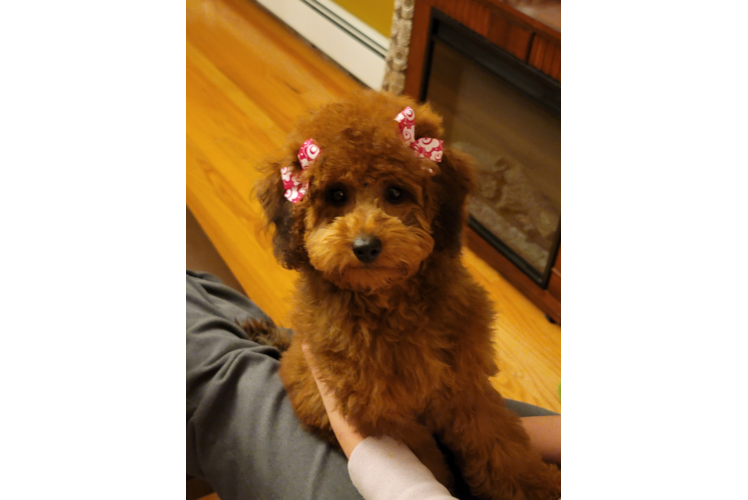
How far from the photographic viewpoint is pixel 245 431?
46.7 inches

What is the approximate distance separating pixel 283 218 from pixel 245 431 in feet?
1.46

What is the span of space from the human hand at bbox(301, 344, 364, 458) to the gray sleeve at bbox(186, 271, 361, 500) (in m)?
0.07

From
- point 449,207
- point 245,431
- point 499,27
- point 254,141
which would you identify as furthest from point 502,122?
point 245,431

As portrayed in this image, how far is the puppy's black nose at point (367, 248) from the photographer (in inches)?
38.2

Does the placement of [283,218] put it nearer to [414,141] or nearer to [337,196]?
[337,196]

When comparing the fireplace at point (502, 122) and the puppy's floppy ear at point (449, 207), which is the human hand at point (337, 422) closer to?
the puppy's floppy ear at point (449, 207)

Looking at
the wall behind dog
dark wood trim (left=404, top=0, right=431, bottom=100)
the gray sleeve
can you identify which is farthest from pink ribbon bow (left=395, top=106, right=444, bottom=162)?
the wall behind dog

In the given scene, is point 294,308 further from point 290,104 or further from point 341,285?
point 290,104

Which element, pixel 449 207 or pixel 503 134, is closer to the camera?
pixel 449 207
